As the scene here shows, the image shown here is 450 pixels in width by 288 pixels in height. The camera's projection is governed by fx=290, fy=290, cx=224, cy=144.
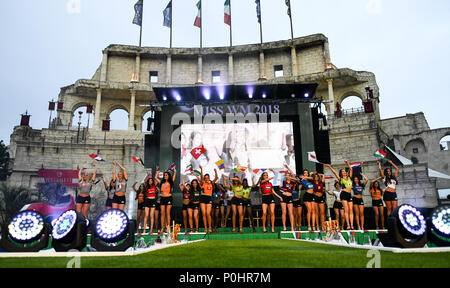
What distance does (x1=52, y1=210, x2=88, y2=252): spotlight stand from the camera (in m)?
5.55

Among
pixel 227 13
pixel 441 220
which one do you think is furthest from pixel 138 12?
pixel 441 220

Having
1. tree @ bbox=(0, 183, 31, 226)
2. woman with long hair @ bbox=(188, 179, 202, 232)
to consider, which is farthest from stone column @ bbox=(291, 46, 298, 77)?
tree @ bbox=(0, 183, 31, 226)

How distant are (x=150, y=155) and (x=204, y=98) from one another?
4634 mm

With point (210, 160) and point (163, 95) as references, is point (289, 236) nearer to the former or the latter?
point (210, 160)

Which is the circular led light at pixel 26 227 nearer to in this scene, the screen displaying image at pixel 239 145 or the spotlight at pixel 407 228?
the spotlight at pixel 407 228

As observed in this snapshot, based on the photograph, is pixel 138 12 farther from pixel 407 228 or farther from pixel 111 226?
pixel 407 228

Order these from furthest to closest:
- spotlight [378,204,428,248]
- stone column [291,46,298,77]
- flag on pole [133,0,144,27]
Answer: stone column [291,46,298,77], flag on pole [133,0,144,27], spotlight [378,204,428,248]

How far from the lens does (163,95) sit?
16938mm

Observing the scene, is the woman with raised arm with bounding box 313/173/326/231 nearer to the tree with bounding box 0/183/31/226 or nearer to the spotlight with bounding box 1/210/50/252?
the spotlight with bounding box 1/210/50/252

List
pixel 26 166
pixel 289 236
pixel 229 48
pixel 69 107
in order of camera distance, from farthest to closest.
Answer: pixel 229 48 → pixel 69 107 → pixel 26 166 → pixel 289 236

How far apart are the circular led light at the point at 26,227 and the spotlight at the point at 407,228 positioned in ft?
22.4
